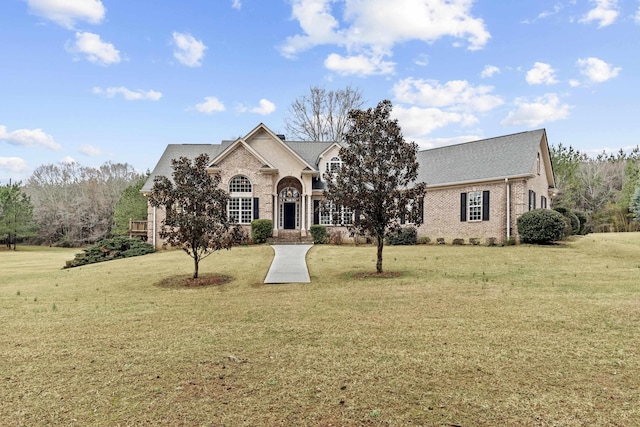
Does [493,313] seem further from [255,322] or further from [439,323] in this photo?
[255,322]

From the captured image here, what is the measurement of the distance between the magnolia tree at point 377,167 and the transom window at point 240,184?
1318 centimetres

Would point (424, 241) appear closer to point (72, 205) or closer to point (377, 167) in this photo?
point (377, 167)

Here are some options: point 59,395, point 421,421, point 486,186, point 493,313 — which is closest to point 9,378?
point 59,395

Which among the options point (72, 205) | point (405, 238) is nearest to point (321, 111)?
point (405, 238)

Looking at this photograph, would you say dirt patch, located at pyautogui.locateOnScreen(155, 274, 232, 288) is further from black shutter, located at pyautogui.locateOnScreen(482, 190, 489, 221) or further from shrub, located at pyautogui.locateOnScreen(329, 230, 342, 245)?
black shutter, located at pyautogui.locateOnScreen(482, 190, 489, 221)

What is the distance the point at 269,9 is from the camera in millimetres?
17094

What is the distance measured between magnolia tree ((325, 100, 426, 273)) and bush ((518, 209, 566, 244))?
10108 mm

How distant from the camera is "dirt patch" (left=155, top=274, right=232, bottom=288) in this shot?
1195 cm

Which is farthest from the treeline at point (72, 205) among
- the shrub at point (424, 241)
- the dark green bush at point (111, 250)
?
the shrub at point (424, 241)

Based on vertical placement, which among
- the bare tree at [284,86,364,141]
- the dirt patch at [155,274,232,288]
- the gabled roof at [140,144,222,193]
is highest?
the bare tree at [284,86,364,141]

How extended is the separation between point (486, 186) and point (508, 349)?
1805cm

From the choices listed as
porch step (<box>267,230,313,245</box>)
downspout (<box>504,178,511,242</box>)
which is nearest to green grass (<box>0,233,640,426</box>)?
downspout (<box>504,178,511,242</box>)

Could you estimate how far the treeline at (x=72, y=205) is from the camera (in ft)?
128

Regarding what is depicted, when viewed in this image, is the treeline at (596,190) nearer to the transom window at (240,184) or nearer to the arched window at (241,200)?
the arched window at (241,200)
